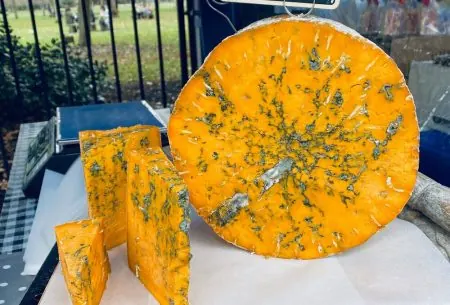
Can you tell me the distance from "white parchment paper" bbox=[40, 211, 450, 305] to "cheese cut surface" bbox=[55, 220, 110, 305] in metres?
0.04

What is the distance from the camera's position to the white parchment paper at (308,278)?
0.73m

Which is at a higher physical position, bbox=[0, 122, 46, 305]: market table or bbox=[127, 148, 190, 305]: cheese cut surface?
bbox=[127, 148, 190, 305]: cheese cut surface

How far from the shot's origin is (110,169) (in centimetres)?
82

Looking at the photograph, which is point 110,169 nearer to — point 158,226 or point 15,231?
point 158,226

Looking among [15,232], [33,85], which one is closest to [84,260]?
[15,232]

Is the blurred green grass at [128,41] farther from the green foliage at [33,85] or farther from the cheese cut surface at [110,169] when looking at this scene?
the cheese cut surface at [110,169]

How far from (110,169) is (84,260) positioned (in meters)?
0.19

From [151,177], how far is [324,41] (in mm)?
332

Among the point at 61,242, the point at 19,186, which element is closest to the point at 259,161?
the point at 61,242

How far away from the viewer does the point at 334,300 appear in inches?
28.3

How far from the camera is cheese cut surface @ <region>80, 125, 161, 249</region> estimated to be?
81 centimetres

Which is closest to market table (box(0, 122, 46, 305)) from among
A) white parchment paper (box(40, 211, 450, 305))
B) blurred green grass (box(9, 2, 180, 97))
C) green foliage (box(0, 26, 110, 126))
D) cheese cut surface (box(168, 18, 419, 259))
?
white parchment paper (box(40, 211, 450, 305))

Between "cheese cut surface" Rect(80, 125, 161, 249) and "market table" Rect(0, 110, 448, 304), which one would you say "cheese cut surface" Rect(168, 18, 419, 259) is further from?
"market table" Rect(0, 110, 448, 304)

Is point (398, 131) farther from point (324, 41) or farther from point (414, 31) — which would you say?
point (414, 31)
